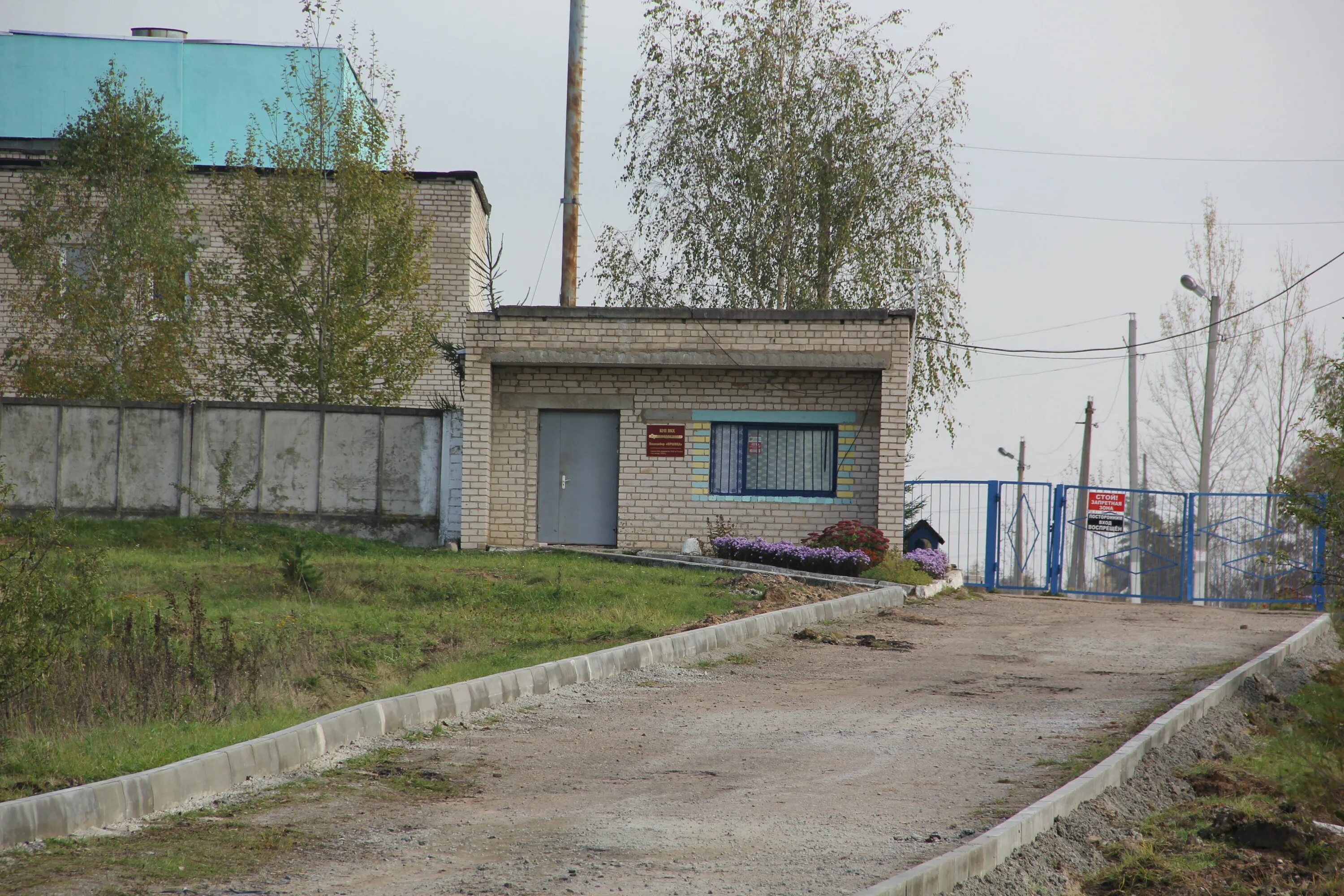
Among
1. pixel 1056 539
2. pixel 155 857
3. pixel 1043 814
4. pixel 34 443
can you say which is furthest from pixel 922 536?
pixel 155 857

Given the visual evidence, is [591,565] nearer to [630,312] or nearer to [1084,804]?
[630,312]

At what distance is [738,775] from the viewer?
6406mm

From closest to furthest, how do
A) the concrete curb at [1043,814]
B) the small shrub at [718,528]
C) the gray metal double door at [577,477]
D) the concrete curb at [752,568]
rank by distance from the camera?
the concrete curb at [1043,814], the concrete curb at [752,568], the small shrub at [718,528], the gray metal double door at [577,477]

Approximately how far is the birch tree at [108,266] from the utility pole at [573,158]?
6.89 metres

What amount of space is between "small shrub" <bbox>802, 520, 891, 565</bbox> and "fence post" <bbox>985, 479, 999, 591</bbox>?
11.8ft

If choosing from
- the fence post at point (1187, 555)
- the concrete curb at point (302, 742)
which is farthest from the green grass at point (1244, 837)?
the fence post at point (1187, 555)

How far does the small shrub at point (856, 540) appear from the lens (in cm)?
1759

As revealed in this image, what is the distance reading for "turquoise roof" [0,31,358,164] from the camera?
99.8 feet

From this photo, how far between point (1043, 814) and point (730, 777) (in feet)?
5.57

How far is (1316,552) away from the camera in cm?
2023

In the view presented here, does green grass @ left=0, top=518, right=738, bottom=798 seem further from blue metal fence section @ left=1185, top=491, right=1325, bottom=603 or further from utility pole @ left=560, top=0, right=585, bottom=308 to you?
blue metal fence section @ left=1185, top=491, right=1325, bottom=603

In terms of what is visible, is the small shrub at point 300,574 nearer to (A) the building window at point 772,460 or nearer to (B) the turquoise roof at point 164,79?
(A) the building window at point 772,460

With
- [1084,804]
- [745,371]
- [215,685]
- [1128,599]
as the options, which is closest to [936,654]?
[1084,804]

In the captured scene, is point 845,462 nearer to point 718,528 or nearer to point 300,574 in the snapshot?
point 718,528
